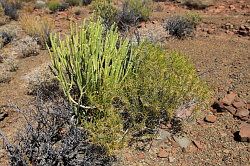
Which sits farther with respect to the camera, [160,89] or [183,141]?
[183,141]

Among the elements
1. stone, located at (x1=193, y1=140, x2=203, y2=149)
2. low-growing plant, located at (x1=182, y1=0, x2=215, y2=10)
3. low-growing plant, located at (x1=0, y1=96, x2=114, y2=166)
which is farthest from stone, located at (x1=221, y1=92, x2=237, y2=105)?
low-growing plant, located at (x1=182, y1=0, x2=215, y2=10)

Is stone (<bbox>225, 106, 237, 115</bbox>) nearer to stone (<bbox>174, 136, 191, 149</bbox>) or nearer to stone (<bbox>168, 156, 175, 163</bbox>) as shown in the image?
stone (<bbox>174, 136, 191, 149</bbox>)

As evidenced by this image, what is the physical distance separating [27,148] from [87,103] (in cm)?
135

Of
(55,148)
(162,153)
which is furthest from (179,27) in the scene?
(55,148)

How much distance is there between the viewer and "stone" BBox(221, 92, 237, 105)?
605cm

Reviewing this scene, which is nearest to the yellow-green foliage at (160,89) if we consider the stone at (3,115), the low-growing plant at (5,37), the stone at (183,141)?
the stone at (183,141)

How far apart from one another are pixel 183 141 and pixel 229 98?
1334 mm

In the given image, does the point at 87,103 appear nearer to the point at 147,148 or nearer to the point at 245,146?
the point at 147,148

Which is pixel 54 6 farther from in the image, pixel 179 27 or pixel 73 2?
pixel 179 27

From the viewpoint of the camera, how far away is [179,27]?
9.10m

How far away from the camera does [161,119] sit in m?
5.36

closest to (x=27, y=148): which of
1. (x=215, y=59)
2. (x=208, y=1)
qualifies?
(x=215, y=59)

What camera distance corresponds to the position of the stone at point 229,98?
19.8ft

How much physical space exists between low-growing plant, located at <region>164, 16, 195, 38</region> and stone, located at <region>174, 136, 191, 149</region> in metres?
4.21
